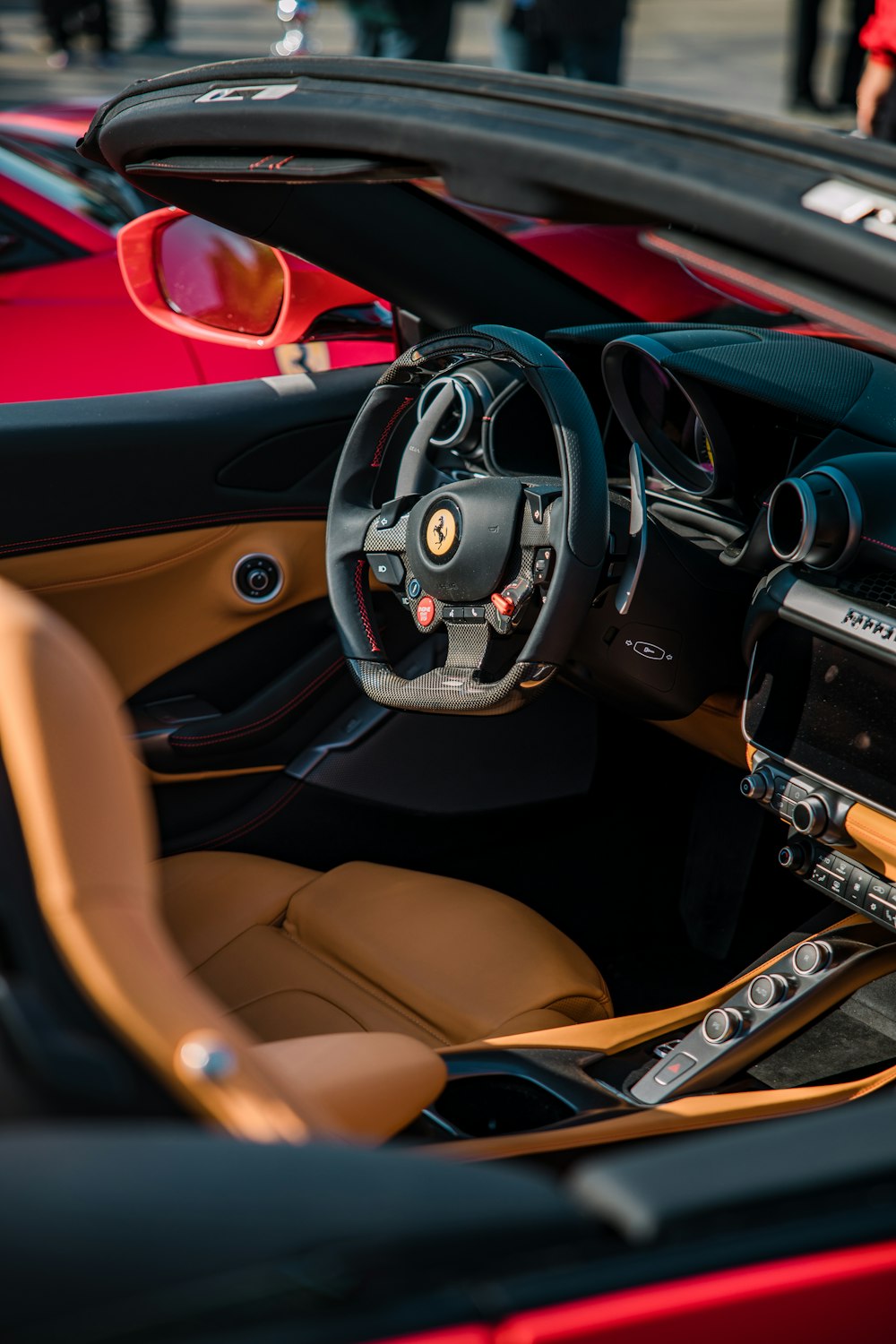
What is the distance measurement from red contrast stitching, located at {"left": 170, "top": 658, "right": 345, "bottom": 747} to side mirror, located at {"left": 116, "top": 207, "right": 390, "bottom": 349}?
580 mm

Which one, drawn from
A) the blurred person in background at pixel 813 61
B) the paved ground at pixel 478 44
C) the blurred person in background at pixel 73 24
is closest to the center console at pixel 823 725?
the blurred person in background at pixel 813 61

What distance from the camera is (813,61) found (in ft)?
32.9

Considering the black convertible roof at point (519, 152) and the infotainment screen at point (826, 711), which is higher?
the black convertible roof at point (519, 152)

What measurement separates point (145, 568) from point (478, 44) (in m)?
12.9

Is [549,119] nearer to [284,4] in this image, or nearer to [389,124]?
[389,124]

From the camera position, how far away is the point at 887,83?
545 centimetres

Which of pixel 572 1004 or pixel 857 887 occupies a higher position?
pixel 857 887

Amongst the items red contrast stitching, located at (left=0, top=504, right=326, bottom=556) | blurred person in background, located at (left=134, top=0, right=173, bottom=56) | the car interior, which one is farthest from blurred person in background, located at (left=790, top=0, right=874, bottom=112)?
red contrast stitching, located at (left=0, top=504, right=326, bottom=556)

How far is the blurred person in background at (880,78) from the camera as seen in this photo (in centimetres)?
527

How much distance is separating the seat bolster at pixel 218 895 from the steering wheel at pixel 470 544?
0.34 meters

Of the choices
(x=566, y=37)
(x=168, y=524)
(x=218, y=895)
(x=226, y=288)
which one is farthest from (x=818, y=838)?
(x=566, y=37)

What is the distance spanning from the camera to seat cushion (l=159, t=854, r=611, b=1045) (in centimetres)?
192

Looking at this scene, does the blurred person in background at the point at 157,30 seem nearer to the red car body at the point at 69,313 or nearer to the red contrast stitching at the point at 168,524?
the red car body at the point at 69,313

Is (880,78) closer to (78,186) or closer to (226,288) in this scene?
(78,186)
